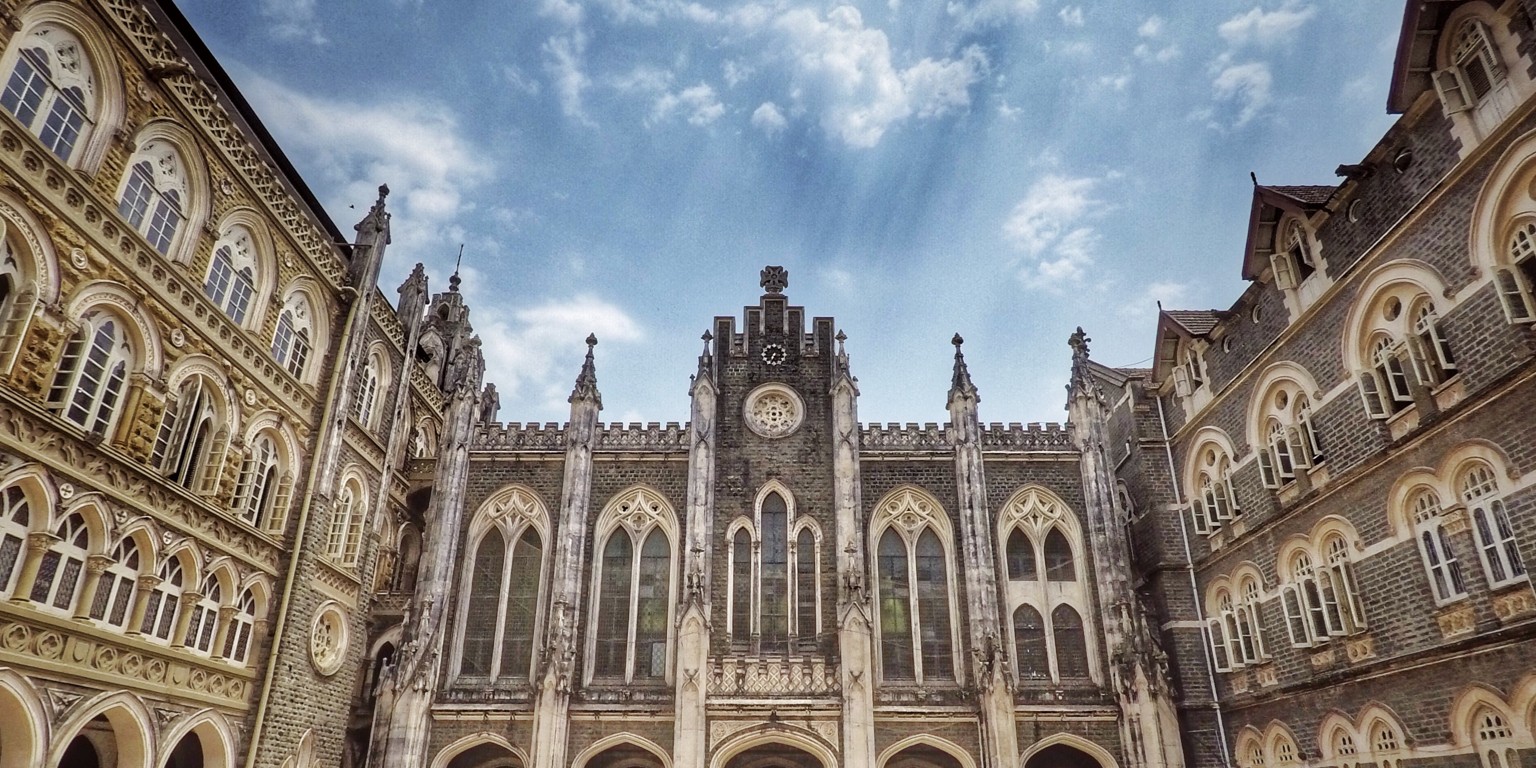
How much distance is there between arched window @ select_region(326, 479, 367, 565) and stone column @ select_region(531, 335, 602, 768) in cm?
556

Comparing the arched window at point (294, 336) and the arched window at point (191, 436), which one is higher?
the arched window at point (294, 336)

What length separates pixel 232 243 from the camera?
63.2ft

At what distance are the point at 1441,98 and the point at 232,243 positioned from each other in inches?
935

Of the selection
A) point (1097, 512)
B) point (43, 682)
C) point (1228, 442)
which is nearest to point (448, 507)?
point (43, 682)

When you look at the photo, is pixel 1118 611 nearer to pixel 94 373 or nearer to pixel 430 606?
pixel 430 606

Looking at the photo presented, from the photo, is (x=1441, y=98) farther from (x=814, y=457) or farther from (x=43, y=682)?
(x=43, y=682)

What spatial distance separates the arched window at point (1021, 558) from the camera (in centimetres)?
2684

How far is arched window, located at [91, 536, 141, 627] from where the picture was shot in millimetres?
15602

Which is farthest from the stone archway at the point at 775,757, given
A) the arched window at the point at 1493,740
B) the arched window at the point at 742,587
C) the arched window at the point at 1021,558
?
the arched window at the point at 1493,740

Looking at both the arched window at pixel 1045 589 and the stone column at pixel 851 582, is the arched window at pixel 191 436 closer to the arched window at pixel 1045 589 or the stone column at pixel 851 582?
the stone column at pixel 851 582

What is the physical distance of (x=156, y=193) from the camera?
1689 cm

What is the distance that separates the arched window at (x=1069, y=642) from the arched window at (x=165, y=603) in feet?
72.2

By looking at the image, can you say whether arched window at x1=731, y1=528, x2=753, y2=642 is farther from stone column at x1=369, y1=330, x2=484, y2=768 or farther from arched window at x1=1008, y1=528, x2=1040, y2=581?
stone column at x1=369, y1=330, x2=484, y2=768

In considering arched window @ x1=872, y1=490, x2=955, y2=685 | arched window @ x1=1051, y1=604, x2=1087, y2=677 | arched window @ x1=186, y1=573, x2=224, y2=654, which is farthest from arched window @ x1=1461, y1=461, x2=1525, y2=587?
arched window @ x1=186, y1=573, x2=224, y2=654
